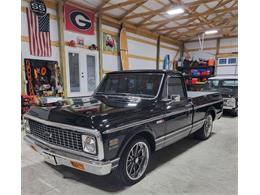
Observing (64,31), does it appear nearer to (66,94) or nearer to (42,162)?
(66,94)

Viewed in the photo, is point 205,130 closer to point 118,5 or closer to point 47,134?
point 47,134

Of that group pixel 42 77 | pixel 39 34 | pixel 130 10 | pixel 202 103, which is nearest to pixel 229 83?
pixel 202 103

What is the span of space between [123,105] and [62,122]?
87cm

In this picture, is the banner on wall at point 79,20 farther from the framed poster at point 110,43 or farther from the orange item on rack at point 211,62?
the orange item on rack at point 211,62

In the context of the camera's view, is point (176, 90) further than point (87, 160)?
Yes

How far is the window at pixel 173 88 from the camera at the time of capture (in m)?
3.19

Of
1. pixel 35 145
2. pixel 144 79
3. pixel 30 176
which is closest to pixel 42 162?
pixel 30 176

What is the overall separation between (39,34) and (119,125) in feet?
18.2

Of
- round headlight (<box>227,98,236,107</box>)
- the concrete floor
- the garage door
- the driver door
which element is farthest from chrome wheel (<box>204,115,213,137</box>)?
the garage door

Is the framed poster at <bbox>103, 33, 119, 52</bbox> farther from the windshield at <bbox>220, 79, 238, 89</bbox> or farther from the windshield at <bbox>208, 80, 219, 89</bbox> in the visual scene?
the windshield at <bbox>220, 79, 238, 89</bbox>

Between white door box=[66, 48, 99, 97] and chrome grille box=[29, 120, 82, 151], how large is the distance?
4.95 meters

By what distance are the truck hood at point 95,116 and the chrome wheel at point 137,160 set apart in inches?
17.4

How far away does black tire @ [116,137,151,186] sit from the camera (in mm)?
2451

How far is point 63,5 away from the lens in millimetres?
7004
